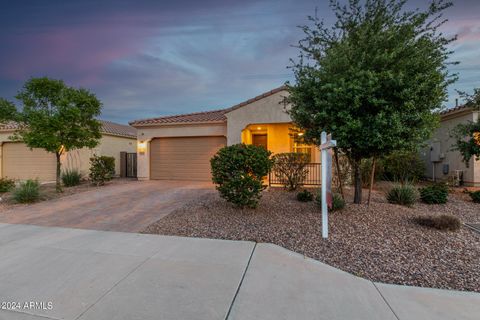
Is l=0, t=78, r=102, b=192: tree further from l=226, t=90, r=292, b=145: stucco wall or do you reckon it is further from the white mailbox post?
the white mailbox post

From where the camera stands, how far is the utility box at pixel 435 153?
12.0 m

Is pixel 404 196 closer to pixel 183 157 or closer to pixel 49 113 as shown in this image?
pixel 183 157

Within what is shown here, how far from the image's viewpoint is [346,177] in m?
9.91

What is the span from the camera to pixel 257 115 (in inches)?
423

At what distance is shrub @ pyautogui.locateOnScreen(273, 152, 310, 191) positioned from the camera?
30.5 ft

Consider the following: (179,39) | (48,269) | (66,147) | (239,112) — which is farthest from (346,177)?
(66,147)

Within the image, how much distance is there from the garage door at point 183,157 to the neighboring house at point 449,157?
9.87 m

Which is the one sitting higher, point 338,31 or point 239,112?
point 338,31

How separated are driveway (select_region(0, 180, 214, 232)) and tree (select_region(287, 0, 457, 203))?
4761 millimetres

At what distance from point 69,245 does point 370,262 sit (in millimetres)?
4987

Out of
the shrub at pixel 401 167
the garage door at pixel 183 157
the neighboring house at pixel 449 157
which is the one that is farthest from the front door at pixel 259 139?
the neighboring house at pixel 449 157

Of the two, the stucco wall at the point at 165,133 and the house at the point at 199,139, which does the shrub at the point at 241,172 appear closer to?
the house at the point at 199,139

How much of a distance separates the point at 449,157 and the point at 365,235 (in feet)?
34.3

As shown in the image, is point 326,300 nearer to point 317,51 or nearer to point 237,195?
point 237,195
